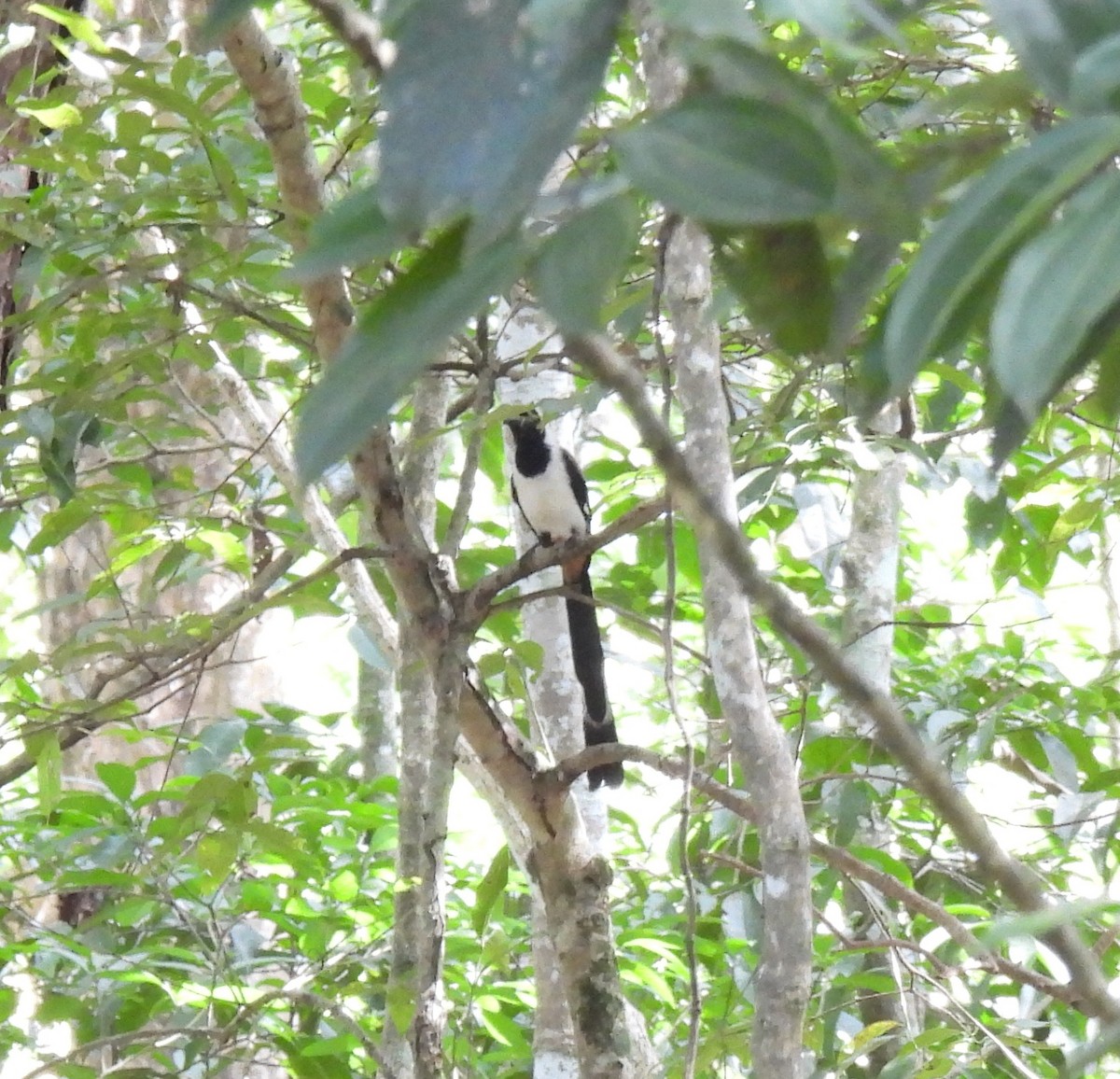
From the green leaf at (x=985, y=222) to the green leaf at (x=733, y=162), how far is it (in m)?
0.04

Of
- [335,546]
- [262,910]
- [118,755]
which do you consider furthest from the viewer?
[118,755]

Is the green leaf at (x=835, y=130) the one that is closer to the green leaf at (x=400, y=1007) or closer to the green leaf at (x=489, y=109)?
the green leaf at (x=489, y=109)

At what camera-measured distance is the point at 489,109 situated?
0.34 meters

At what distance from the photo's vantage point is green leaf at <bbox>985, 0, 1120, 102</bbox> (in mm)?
377

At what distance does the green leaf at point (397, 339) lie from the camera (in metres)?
0.37

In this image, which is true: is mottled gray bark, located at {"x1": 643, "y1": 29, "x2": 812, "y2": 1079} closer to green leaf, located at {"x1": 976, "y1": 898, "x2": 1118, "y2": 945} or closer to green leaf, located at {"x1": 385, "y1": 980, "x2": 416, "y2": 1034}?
green leaf, located at {"x1": 385, "y1": 980, "x2": 416, "y2": 1034}

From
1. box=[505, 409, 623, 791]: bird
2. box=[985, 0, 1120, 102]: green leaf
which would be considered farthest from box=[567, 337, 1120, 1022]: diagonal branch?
box=[505, 409, 623, 791]: bird

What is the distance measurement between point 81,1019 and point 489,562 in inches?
44.8

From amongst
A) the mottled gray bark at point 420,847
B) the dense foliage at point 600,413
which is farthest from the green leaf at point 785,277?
the mottled gray bark at point 420,847

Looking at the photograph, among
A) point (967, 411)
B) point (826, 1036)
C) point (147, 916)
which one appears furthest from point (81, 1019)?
point (967, 411)

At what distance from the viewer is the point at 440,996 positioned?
5.64ft

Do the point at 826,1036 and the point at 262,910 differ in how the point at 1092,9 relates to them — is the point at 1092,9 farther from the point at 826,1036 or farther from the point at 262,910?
the point at 262,910

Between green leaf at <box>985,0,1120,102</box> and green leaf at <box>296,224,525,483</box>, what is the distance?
149 millimetres

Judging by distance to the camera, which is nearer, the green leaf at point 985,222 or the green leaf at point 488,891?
the green leaf at point 985,222
